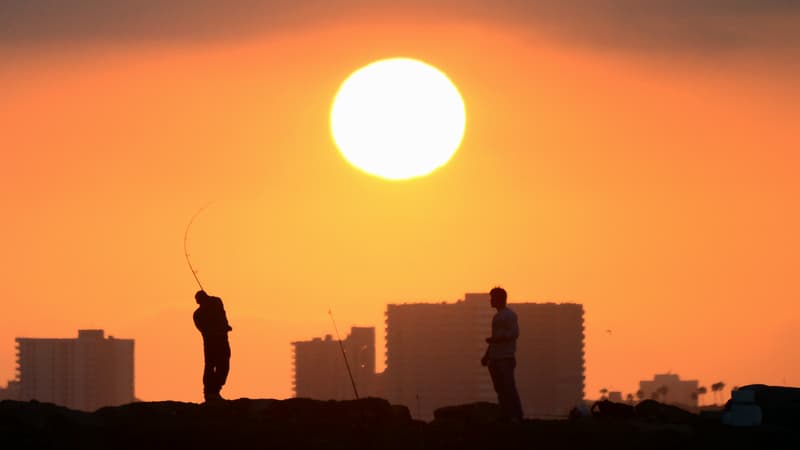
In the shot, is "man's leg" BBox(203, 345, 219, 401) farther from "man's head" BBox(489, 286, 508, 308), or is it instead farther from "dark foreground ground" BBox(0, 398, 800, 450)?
"man's head" BBox(489, 286, 508, 308)

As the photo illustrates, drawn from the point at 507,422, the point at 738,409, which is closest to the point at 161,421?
the point at 507,422

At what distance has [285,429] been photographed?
27406 millimetres

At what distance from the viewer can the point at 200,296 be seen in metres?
31.0

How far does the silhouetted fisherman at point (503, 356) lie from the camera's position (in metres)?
28.8

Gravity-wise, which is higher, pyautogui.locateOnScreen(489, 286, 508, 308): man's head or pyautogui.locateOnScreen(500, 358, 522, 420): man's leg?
pyautogui.locateOnScreen(489, 286, 508, 308): man's head

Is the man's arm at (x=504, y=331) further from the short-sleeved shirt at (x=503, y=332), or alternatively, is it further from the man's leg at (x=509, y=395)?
the man's leg at (x=509, y=395)

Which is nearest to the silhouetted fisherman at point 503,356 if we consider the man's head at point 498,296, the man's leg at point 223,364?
the man's head at point 498,296

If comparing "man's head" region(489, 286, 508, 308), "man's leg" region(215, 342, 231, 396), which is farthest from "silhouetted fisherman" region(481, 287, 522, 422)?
"man's leg" region(215, 342, 231, 396)

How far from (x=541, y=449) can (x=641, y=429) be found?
1898 mm

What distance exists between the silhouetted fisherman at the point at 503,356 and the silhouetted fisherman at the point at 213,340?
16.0 ft

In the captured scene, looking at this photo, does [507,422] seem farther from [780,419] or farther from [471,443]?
[780,419]

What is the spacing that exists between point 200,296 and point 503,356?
18.2 ft

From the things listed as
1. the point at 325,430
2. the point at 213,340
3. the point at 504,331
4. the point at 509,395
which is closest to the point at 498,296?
the point at 504,331

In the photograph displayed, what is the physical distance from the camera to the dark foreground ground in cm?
2689
